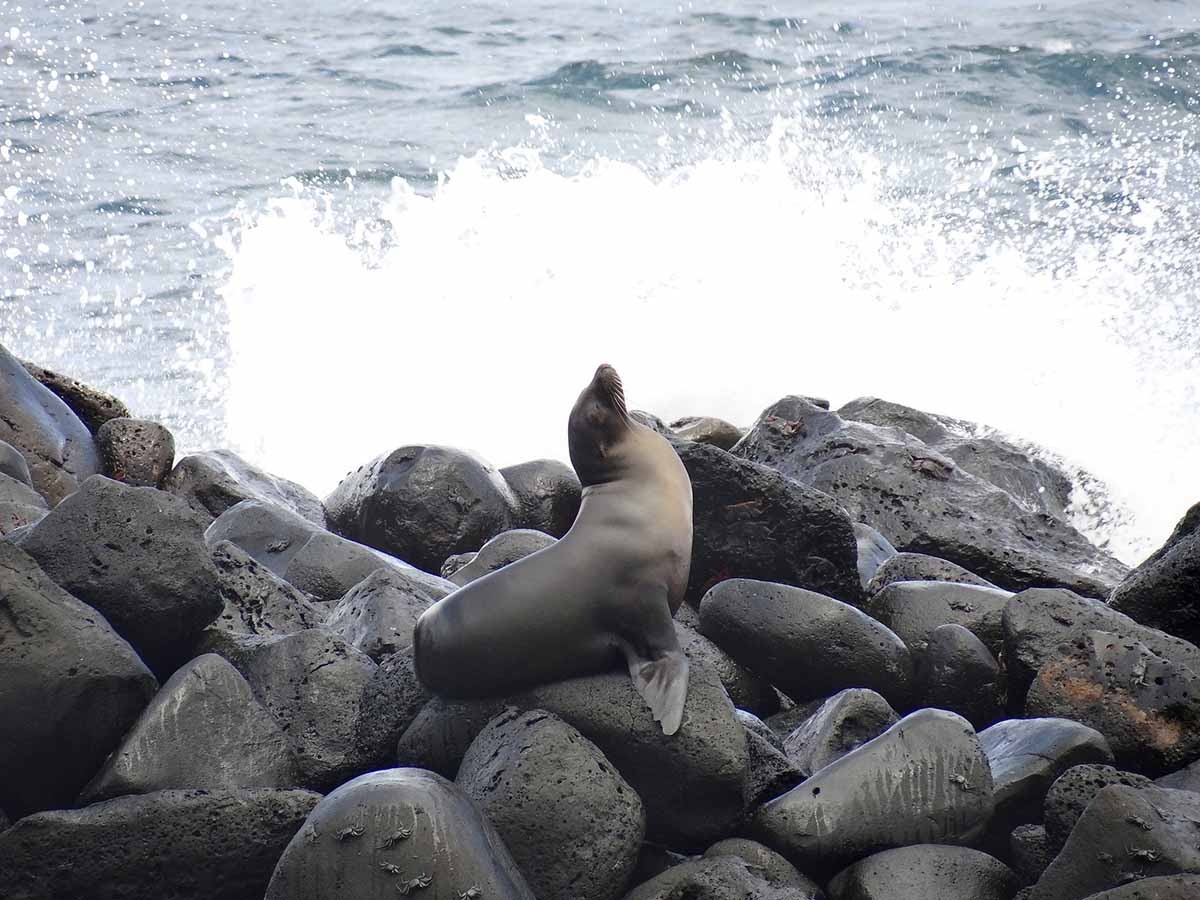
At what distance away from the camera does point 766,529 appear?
5.51 m

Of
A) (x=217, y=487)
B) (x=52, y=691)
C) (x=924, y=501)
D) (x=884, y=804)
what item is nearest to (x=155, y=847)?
(x=52, y=691)

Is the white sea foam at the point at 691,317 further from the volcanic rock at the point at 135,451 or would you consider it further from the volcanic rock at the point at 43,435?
the volcanic rock at the point at 43,435

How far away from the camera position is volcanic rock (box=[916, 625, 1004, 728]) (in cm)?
474

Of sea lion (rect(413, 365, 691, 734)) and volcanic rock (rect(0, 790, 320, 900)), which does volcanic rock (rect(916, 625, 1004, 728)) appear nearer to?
sea lion (rect(413, 365, 691, 734))

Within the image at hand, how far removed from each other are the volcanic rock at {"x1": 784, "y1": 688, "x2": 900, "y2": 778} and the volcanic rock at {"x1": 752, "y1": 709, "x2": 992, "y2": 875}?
0.29 meters

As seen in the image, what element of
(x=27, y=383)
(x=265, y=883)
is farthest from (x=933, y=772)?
(x=27, y=383)

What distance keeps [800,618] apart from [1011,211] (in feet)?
35.4

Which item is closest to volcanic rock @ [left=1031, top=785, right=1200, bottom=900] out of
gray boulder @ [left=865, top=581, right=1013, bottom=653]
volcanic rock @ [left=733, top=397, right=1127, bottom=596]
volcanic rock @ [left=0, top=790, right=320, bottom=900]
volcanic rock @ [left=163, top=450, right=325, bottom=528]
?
gray boulder @ [left=865, top=581, right=1013, bottom=653]

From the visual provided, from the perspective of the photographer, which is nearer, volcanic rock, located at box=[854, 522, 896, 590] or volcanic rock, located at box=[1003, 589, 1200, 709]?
volcanic rock, located at box=[1003, 589, 1200, 709]

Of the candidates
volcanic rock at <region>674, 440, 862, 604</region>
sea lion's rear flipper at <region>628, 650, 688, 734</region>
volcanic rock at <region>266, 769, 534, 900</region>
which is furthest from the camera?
volcanic rock at <region>674, 440, 862, 604</region>

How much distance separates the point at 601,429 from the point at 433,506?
84.5 inches

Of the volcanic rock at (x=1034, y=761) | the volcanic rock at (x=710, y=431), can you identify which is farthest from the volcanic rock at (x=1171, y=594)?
the volcanic rock at (x=710, y=431)

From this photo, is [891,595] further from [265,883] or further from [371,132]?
[371,132]

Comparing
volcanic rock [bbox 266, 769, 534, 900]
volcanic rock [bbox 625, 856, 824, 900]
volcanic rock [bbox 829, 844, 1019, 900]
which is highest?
volcanic rock [bbox 266, 769, 534, 900]
